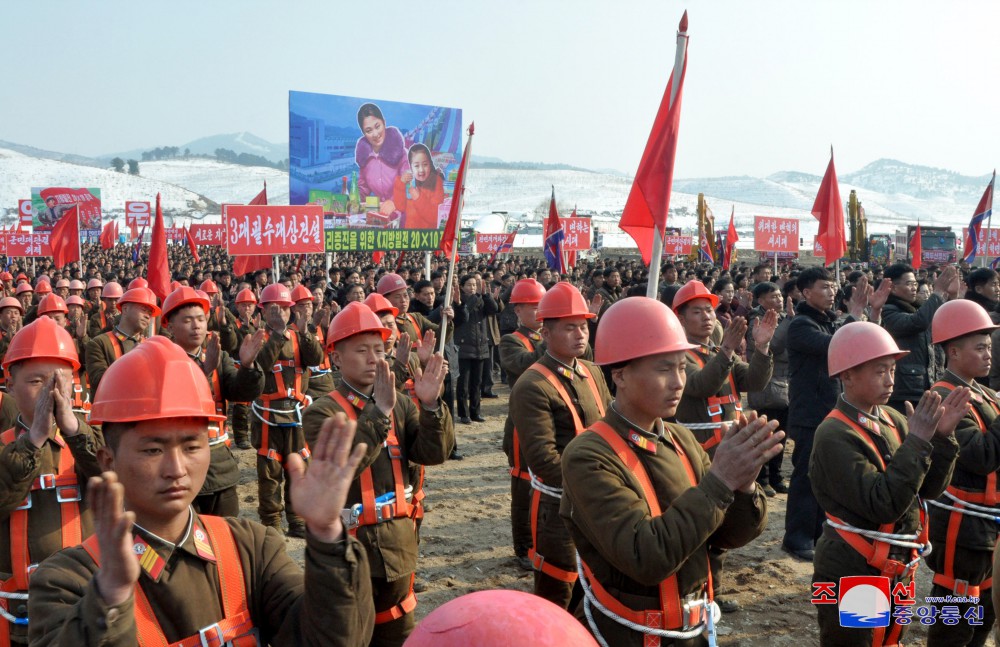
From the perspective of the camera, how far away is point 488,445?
36.8 ft

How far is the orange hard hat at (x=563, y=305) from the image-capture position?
548 centimetres

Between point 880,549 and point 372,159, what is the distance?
72.3 ft

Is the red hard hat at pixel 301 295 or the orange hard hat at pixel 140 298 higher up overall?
the orange hard hat at pixel 140 298

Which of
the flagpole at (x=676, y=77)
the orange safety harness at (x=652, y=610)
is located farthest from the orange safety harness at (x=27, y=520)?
the flagpole at (x=676, y=77)

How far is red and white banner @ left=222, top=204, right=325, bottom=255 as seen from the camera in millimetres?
12805

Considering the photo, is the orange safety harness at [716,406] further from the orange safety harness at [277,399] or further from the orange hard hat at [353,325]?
the orange safety harness at [277,399]

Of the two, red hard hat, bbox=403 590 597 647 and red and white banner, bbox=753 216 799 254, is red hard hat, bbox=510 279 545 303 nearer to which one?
red hard hat, bbox=403 590 597 647

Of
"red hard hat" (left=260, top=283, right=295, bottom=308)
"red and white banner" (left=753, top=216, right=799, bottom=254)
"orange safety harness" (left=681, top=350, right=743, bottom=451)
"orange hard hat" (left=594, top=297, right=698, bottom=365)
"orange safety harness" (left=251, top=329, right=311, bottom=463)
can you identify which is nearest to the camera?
"orange hard hat" (left=594, top=297, right=698, bottom=365)

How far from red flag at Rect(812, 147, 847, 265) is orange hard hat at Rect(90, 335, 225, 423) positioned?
872 cm

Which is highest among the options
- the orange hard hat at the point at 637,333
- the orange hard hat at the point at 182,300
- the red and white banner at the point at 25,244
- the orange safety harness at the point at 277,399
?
the red and white banner at the point at 25,244

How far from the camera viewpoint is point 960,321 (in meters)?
4.86

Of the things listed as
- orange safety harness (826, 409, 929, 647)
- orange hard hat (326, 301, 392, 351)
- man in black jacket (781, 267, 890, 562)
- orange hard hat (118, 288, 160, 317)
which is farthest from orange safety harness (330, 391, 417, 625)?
man in black jacket (781, 267, 890, 562)

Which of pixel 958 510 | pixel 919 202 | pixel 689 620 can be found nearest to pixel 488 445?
pixel 958 510

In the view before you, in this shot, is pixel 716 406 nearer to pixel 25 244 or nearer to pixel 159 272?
pixel 159 272
